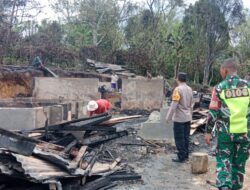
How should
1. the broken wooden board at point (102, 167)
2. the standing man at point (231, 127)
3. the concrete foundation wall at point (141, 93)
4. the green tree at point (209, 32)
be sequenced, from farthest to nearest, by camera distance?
the green tree at point (209, 32) < the concrete foundation wall at point (141, 93) < the broken wooden board at point (102, 167) < the standing man at point (231, 127)

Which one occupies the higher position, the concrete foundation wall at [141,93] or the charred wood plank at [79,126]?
the concrete foundation wall at [141,93]

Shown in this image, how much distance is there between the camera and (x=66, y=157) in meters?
6.59

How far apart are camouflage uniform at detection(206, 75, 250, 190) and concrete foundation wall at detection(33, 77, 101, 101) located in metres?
9.80

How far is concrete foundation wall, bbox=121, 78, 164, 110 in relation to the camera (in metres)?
16.2

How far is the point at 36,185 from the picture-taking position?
5.23 metres

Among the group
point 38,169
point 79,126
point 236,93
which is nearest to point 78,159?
point 79,126

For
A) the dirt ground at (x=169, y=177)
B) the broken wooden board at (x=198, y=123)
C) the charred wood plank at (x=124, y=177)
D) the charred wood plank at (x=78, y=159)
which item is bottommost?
the dirt ground at (x=169, y=177)

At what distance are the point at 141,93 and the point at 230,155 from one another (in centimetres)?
1127

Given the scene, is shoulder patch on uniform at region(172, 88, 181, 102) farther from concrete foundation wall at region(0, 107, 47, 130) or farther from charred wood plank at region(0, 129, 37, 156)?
charred wood plank at region(0, 129, 37, 156)

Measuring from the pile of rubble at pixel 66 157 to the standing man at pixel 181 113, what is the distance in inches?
48.2

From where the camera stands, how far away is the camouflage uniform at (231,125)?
5.01 meters

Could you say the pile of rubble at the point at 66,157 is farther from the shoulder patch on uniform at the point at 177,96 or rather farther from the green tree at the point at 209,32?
the green tree at the point at 209,32

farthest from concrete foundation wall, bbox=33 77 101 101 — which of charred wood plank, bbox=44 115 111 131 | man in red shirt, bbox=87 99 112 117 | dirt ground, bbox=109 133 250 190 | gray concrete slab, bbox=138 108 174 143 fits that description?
charred wood plank, bbox=44 115 111 131

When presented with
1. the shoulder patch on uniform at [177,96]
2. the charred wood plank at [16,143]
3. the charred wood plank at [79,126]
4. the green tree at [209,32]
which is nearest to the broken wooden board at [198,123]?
the shoulder patch on uniform at [177,96]
